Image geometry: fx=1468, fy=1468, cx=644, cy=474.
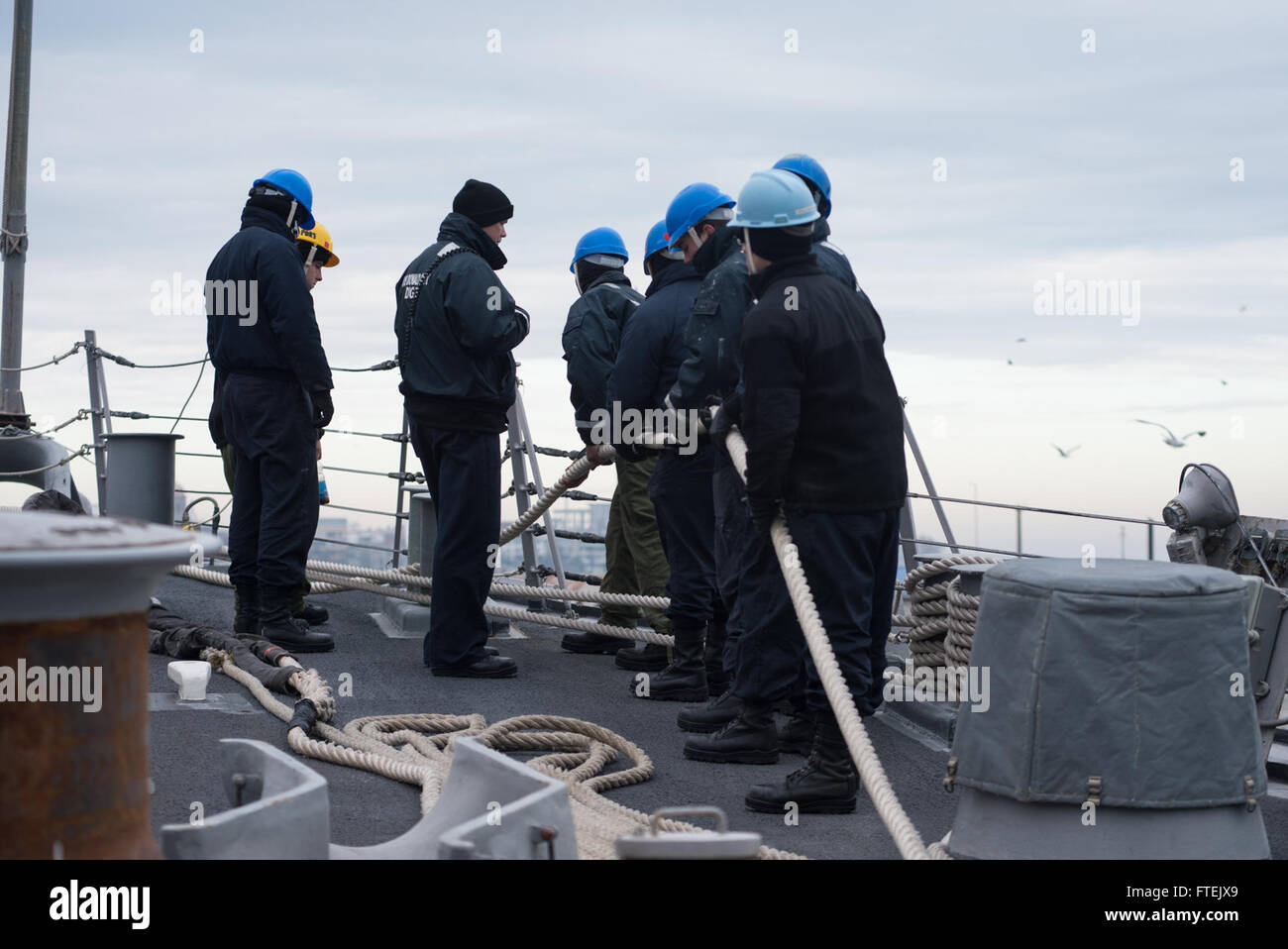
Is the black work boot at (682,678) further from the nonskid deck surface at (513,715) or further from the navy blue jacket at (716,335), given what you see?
the navy blue jacket at (716,335)

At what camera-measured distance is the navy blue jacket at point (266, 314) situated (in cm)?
635

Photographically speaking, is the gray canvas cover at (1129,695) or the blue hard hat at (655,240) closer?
the gray canvas cover at (1129,695)

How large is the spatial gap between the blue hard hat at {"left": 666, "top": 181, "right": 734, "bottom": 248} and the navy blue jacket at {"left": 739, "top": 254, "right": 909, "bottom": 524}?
4.64ft

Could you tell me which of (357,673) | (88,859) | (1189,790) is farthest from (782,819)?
(357,673)

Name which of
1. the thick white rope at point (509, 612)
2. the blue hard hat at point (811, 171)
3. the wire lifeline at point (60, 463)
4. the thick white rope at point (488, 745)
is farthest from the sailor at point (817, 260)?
the wire lifeline at point (60, 463)

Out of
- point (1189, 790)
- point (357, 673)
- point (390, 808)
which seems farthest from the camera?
point (357, 673)

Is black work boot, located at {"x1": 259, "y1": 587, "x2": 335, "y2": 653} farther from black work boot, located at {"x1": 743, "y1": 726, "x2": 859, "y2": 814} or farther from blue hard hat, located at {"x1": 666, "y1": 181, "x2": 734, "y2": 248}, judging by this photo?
black work boot, located at {"x1": 743, "y1": 726, "x2": 859, "y2": 814}

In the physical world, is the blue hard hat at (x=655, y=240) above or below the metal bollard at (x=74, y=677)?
above

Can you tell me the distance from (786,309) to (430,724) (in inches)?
75.0

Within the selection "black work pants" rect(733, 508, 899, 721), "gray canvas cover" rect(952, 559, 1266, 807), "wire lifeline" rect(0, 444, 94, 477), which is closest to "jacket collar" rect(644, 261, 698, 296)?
"black work pants" rect(733, 508, 899, 721)

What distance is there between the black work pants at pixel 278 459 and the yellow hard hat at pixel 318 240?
936mm

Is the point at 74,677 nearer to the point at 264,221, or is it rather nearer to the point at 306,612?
the point at 264,221

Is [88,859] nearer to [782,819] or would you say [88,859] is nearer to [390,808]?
[390,808]

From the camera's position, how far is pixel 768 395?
4.23m
